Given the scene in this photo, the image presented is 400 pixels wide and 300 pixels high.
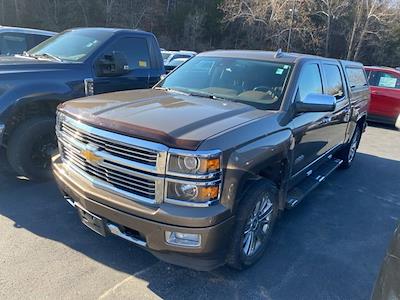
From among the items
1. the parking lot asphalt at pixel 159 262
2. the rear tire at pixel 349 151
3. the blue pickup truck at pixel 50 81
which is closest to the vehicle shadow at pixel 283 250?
the parking lot asphalt at pixel 159 262

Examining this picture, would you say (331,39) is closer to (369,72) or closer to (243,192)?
(369,72)

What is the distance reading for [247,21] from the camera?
3741 cm

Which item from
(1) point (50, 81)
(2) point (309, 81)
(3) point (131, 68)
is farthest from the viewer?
(3) point (131, 68)

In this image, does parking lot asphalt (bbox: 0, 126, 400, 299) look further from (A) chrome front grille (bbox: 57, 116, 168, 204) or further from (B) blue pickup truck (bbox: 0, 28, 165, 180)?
(A) chrome front grille (bbox: 57, 116, 168, 204)

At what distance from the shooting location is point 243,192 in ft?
9.77

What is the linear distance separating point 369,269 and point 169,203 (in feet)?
7.21

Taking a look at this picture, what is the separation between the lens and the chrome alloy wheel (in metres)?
3.17

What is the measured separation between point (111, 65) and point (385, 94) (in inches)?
351

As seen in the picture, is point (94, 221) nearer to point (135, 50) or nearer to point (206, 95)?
point (206, 95)

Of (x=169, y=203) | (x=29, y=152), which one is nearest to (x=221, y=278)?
(x=169, y=203)

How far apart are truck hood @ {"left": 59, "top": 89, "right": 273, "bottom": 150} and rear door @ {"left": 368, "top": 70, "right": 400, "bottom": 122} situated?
29.7ft

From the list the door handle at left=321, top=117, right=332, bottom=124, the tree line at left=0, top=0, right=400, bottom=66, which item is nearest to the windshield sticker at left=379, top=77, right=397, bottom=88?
the door handle at left=321, top=117, right=332, bottom=124

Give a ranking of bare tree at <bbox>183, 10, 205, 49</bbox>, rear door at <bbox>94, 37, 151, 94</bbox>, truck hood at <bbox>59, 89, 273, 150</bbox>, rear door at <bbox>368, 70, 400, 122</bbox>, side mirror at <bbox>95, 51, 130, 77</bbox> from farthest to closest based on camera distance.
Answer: bare tree at <bbox>183, 10, 205, 49</bbox> → rear door at <bbox>368, 70, 400, 122</bbox> → rear door at <bbox>94, 37, 151, 94</bbox> → side mirror at <bbox>95, 51, 130, 77</bbox> → truck hood at <bbox>59, 89, 273, 150</bbox>

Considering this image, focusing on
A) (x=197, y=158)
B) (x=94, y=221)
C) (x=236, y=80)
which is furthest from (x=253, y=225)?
(x=236, y=80)
